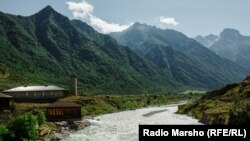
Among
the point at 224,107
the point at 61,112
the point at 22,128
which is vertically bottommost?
the point at 61,112

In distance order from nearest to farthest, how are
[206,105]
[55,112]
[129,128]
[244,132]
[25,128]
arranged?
[244,132] → [25,128] → [129,128] → [55,112] → [206,105]

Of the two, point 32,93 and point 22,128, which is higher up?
point 32,93

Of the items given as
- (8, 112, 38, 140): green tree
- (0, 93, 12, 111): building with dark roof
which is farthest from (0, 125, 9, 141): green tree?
(0, 93, 12, 111): building with dark roof

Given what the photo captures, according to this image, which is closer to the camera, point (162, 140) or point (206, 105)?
point (162, 140)

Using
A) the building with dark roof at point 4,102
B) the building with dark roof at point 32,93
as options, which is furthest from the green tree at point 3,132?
the building with dark roof at point 32,93

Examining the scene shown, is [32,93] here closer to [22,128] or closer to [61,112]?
[61,112]

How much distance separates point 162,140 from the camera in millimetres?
27578

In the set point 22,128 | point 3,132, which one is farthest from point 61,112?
point 3,132

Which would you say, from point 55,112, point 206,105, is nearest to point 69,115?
point 55,112

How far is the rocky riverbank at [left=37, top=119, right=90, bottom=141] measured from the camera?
8856cm

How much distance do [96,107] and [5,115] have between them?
78661 mm

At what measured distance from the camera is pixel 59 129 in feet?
343

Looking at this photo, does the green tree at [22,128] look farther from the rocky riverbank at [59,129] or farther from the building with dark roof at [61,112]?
the building with dark roof at [61,112]

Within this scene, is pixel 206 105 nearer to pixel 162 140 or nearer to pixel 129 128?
pixel 129 128
